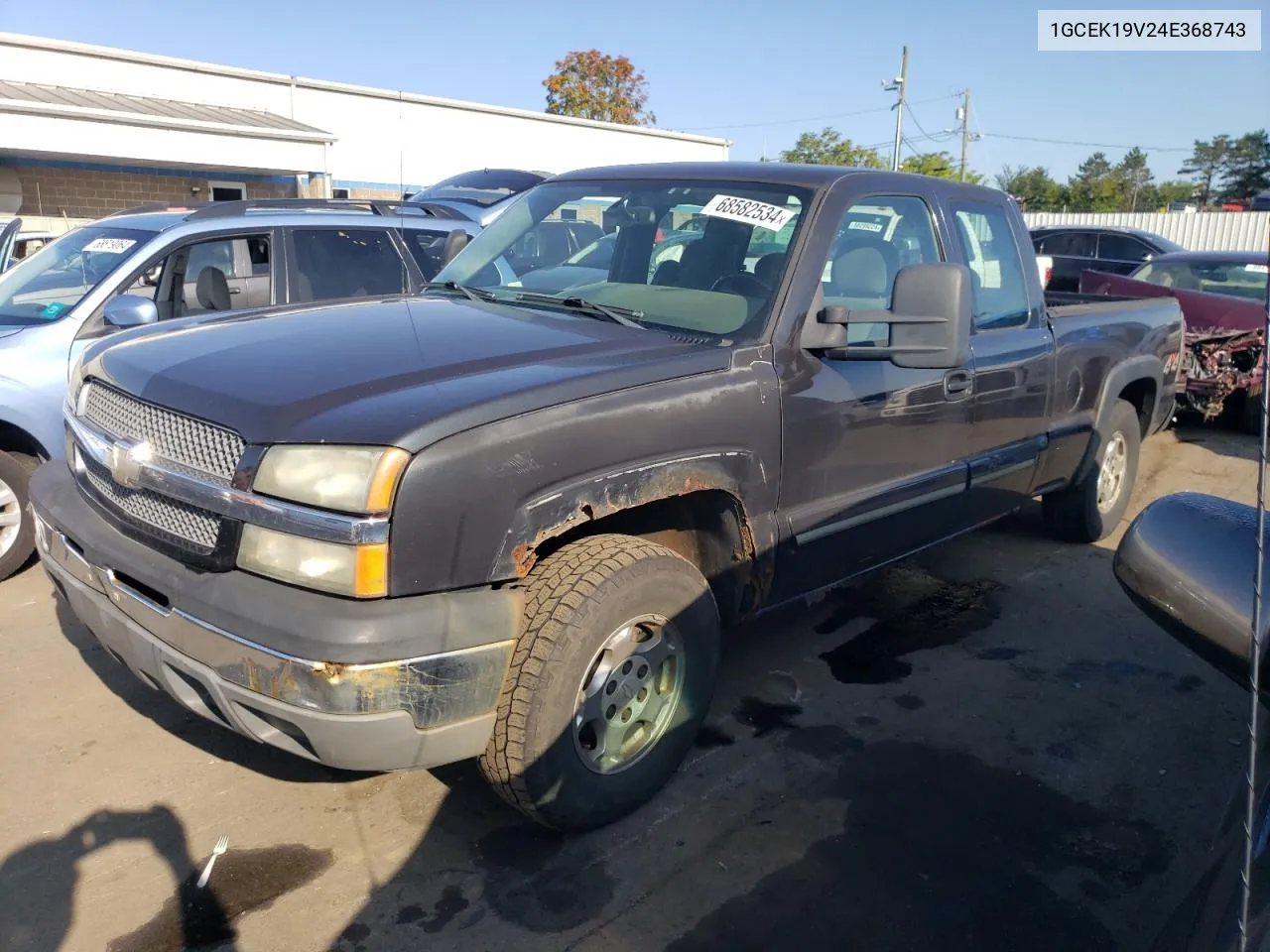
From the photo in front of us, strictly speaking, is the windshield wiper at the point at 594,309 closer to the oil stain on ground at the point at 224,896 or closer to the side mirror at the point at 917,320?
the side mirror at the point at 917,320

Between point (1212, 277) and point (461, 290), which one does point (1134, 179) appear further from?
point (461, 290)

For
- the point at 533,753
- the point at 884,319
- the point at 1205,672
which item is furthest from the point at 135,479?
the point at 1205,672

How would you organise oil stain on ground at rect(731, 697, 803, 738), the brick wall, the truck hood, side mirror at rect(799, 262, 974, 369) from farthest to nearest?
the brick wall → oil stain on ground at rect(731, 697, 803, 738) → side mirror at rect(799, 262, 974, 369) → the truck hood

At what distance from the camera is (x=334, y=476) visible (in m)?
2.41

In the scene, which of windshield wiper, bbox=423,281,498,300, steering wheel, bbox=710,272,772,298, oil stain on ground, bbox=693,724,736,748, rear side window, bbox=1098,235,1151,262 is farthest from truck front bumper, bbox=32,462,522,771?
rear side window, bbox=1098,235,1151,262

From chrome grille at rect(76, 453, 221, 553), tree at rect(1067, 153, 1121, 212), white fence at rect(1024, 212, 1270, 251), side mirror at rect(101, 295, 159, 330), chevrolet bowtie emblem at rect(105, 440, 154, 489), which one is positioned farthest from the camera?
tree at rect(1067, 153, 1121, 212)

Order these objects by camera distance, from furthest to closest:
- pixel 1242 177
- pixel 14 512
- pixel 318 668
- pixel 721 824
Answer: pixel 1242 177, pixel 14 512, pixel 721 824, pixel 318 668

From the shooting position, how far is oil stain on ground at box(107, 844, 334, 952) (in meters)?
2.55

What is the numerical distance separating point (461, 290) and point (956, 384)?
2002 millimetres

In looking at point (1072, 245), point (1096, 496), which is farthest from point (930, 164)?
point (1096, 496)

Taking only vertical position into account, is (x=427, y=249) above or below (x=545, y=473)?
above

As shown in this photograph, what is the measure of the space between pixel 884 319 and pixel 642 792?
1708 millimetres

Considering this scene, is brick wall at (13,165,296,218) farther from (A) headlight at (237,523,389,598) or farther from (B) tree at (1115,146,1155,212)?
(B) tree at (1115,146,1155,212)

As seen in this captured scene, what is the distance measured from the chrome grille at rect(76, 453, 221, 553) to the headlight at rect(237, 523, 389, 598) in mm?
161
